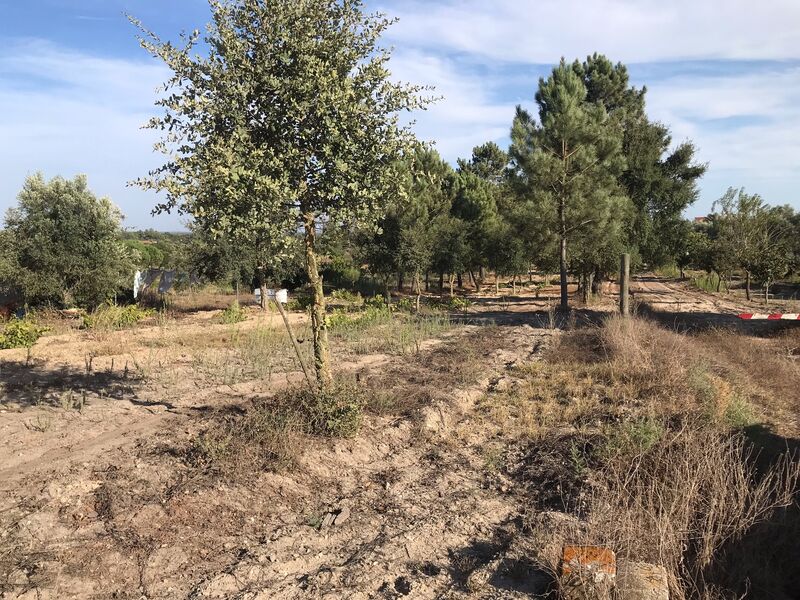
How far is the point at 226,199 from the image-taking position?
17.7ft

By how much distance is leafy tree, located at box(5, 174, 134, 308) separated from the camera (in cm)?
1852

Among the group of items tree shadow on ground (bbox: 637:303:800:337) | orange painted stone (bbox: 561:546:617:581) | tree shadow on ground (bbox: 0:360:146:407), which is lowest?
tree shadow on ground (bbox: 0:360:146:407)

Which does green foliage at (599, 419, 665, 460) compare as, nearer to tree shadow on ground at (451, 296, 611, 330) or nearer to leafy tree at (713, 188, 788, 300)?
tree shadow on ground at (451, 296, 611, 330)

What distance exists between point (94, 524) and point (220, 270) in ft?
60.9

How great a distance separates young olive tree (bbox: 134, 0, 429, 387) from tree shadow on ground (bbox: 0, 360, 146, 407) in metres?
4.26

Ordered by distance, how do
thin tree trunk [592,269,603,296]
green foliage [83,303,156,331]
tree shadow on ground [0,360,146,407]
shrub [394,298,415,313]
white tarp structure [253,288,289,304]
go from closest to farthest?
1. white tarp structure [253,288,289,304]
2. tree shadow on ground [0,360,146,407]
3. green foliage [83,303,156,331]
4. shrub [394,298,415,313]
5. thin tree trunk [592,269,603,296]

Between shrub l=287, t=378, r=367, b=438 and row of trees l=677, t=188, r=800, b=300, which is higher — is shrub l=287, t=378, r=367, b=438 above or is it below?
below

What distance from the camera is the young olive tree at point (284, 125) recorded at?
545 cm

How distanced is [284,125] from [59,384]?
6.40 meters

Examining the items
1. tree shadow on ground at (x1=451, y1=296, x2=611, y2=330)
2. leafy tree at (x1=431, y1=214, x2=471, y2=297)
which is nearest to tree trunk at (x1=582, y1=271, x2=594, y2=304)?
tree shadow on ground at (x1=451, y1=296, x2=611, y2=330)

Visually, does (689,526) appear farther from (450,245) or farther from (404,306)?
(450,245)

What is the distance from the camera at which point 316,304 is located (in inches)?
250

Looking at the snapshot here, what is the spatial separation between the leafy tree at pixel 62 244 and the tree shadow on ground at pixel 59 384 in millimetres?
8836

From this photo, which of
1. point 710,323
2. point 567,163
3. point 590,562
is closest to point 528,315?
point 567,163
